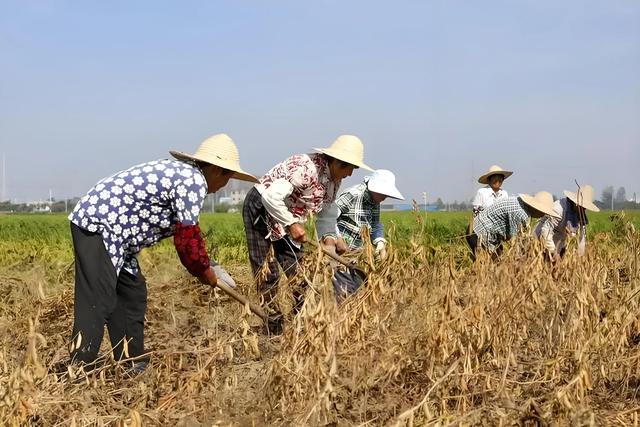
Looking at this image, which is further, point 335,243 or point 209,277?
point 335,243

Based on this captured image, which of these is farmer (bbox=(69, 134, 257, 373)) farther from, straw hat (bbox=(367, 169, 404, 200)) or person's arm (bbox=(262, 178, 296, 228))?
straw hat (bbox=(367, 169, 404, 200))

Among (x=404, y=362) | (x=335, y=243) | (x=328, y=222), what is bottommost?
(x=404, y=362)

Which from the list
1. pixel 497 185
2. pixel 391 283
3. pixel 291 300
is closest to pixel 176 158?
pixel 291 300

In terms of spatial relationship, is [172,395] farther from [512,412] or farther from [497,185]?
[497,185]

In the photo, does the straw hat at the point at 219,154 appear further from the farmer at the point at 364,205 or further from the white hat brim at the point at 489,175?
the white hat brim at the point at 489,175

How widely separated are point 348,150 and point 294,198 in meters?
0.35

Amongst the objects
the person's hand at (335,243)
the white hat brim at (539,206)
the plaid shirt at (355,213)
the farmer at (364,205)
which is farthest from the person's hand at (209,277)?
the white hat brim at (539,206)

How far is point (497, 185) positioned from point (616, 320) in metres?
4.15

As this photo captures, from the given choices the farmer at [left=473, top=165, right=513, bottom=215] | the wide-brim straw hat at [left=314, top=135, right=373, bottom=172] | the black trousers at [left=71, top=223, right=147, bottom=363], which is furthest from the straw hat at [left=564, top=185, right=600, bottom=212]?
the black trousers at [left=71, top=223, right=147, bottom=363]

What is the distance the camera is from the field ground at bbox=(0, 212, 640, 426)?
228 centimetres

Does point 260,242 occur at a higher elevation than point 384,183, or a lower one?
lower

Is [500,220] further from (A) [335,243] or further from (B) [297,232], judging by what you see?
(B) [297,232]

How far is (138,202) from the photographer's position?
306cm

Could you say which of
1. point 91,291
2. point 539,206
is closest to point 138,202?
point 91,291
